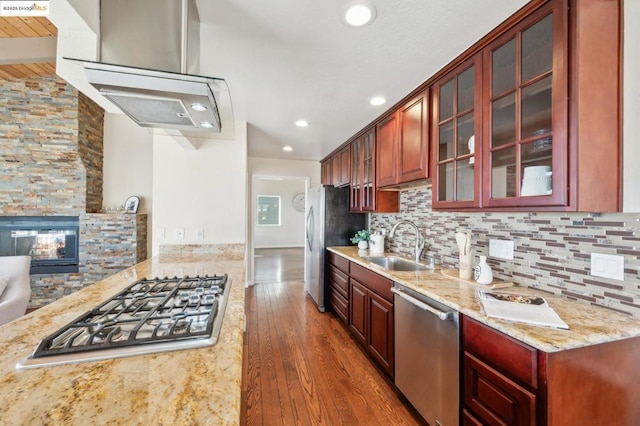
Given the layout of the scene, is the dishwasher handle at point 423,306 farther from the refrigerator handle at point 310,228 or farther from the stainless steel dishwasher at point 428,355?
the refrigerator handle at point 310,228

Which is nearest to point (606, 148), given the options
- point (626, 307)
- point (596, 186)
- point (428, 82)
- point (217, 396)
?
point (596, 186)

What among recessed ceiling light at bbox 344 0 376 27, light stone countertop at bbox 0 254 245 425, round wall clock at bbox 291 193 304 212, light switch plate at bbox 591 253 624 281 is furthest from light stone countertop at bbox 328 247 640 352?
round wall clock at bbox 291 193 304 212

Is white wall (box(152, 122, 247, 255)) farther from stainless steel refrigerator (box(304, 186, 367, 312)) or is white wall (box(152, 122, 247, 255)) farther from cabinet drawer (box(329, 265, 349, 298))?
cabinet drawer (box(329, 265, 349, 298))

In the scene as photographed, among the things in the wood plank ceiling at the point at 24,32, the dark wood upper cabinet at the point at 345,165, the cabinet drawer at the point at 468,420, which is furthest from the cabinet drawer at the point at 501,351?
the wood plank ceiling at the point at 24,32

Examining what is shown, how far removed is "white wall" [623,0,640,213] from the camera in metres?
1.09

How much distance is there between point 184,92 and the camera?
1.10m

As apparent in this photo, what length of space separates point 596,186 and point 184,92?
183cm

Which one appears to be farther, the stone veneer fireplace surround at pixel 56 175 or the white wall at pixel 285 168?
the white wall at pixel 285 168

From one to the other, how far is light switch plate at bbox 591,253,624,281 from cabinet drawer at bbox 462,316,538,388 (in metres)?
0.63

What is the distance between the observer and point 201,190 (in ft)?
9.25

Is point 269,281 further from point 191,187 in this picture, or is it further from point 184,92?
point 184,92

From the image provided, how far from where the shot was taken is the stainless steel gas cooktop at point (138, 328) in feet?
2.50

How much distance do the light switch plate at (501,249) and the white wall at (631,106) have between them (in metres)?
0.61

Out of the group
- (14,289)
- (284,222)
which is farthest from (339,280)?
(284,222)
